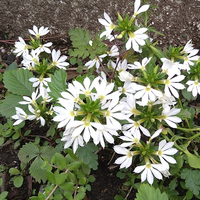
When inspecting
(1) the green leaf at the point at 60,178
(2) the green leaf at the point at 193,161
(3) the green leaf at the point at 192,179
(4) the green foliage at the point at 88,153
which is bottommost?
(3) the green leaf at the point at 192,179

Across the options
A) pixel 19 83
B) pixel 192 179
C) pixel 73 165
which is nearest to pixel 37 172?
pixel 73 165

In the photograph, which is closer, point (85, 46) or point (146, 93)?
point (146, 93)

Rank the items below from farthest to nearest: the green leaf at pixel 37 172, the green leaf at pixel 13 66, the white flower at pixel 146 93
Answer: the green leaf at pixel 13 66 → the green leaf at pixel 37 172 → the white flower at pixel 146 93

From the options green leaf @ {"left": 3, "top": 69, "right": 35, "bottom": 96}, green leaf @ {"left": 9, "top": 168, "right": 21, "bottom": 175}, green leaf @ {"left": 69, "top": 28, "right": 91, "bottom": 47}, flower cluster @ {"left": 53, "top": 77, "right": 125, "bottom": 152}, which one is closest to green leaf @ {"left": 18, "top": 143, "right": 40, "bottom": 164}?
green leaf @ {"left": 9, "top": 168, "right": 21, "bottom": 175}

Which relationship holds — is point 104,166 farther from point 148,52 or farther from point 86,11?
point 86,11

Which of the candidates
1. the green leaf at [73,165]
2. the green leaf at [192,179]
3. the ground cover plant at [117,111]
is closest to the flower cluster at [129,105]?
the ground cover plant at [117,111]

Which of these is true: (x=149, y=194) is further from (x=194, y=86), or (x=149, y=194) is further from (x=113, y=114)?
(x=194, y=86)

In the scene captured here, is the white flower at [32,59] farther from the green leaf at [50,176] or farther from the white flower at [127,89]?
the green leaf at [50,176]

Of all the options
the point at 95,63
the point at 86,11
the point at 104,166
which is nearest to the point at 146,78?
the point at 95,63

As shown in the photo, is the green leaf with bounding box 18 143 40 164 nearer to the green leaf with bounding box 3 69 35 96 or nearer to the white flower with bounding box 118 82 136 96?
the green leaf with bounding box 3 69 35 96
